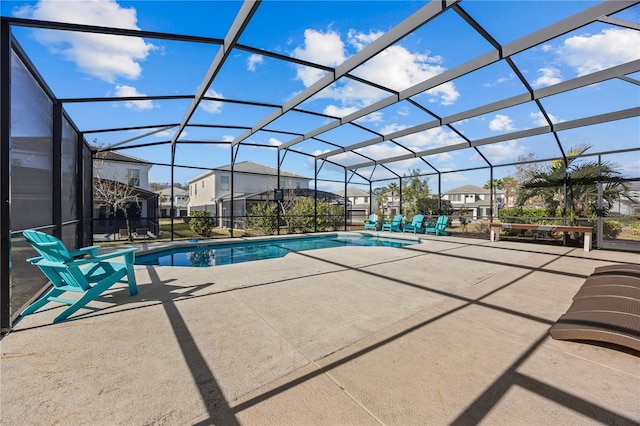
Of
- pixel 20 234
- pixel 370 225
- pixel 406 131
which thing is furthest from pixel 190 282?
pixel 370 225

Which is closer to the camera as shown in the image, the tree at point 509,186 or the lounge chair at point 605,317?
the lounge chair at point 605,317

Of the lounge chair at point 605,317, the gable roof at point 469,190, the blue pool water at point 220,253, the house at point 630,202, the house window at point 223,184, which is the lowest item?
the blue pool water at point 220,253

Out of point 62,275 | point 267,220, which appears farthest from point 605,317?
point 267,220

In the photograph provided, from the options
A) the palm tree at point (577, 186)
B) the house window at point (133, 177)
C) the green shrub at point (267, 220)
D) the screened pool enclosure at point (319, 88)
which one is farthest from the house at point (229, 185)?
the palm tree at point (577, 186)

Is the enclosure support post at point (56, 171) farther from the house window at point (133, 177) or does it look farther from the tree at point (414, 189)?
the tree at point (414, 189)

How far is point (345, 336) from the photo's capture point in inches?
102

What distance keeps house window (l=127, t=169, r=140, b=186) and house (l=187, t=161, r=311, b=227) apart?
453 centimetres

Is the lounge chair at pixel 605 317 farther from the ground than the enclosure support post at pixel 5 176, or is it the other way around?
the enclosure support post at pixel 5 176

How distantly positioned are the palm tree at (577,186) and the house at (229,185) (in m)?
14.2

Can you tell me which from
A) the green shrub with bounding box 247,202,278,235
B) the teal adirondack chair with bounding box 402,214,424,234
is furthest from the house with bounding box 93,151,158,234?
the teal adirondack chair with bounding box 402,214,424,234

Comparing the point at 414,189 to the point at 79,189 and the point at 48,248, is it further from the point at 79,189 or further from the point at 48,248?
the point at 48,248

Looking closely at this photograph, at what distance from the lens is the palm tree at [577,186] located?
330 inches

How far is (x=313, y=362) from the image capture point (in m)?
2.14

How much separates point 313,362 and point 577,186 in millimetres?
11362
